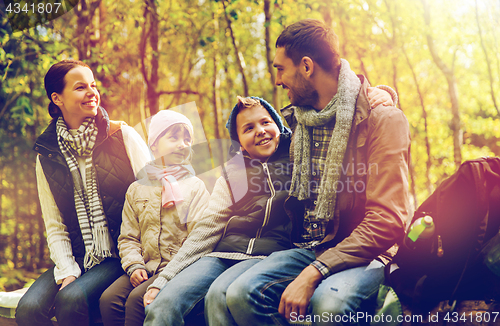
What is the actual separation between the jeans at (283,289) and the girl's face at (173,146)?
1060 mm

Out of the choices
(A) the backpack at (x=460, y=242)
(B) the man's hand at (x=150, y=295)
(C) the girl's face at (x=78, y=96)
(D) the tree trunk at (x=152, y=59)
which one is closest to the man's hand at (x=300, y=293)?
(A) the backpack at (x=460, y=242)

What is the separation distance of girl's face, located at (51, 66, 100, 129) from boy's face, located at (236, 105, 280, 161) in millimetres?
1138

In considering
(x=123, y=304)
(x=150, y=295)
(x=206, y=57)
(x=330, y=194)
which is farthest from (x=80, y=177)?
(x=206, y=57)

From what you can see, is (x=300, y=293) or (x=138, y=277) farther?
(x=138, y=277)

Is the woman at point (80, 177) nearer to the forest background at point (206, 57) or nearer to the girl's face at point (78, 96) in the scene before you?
the girl's face at point (78, 96)

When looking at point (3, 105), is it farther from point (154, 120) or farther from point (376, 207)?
point (376, 207)

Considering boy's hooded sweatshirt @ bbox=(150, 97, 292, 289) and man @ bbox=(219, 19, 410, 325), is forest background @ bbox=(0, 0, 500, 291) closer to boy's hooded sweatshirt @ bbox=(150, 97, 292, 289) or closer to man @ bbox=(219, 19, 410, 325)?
man @ bbox=(219, 19, 410, 325)

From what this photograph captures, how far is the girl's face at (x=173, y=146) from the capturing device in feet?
9.04

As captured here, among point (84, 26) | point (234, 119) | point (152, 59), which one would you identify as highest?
point (84, 26)

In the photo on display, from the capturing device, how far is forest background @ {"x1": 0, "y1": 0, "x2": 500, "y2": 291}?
5426 millimetres

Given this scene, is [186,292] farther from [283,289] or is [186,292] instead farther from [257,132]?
[257,132]

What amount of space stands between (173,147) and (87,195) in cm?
73

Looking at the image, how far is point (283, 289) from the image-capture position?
2027mm

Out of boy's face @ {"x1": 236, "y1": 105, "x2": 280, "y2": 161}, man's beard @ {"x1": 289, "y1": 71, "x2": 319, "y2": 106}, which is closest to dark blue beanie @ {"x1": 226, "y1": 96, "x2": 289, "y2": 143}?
boy's face @ {"x1": 236, "y1": 105, "x2": 280, "y2": 161}
